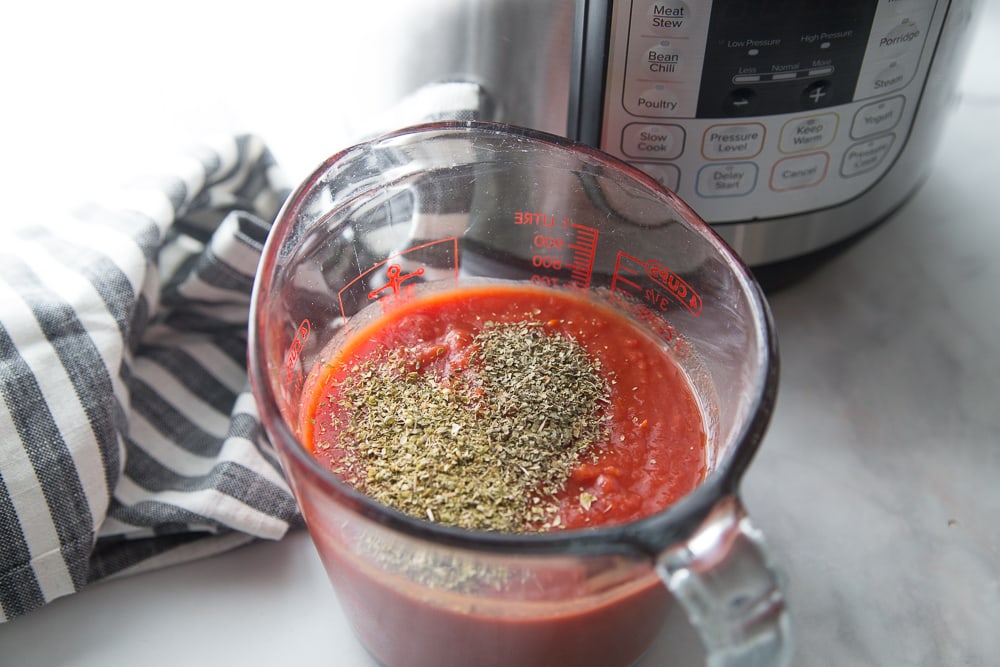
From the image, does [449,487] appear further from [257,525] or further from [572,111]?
[572,111]

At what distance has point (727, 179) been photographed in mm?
814

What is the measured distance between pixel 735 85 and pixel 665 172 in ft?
0.32

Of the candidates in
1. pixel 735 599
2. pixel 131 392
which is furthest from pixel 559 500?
pixel 131 392

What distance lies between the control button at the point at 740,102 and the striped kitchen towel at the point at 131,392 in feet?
1.53

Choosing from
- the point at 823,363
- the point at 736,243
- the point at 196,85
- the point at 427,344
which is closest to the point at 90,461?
the point at 427,344

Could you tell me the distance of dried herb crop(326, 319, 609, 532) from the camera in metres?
0.63

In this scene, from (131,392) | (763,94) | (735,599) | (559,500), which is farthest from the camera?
(131,392)

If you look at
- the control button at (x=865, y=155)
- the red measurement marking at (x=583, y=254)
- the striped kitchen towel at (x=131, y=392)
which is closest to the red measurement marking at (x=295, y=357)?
the striped kitchen towel at (x=131, y=392)

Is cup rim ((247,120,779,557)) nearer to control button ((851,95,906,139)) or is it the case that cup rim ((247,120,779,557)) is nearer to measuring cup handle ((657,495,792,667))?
measuring cup handle ((657,495,792,667))

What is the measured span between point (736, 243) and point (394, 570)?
0.49m

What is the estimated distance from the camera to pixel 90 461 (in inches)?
29.2

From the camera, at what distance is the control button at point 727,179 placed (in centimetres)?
81

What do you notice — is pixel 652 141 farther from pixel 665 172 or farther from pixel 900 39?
pixel 900 39

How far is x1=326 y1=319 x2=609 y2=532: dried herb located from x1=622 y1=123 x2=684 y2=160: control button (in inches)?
7.0
